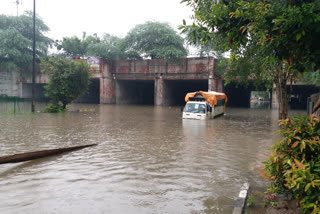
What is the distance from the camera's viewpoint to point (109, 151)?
941 centimetres

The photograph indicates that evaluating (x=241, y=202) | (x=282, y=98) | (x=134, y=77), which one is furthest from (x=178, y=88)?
(x=241, y=202)

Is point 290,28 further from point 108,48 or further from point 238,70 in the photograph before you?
point 108,48

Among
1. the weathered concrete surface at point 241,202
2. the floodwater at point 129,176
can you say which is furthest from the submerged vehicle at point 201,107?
the weathered concrete surface at point 241,202

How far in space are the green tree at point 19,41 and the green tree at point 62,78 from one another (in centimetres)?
1875

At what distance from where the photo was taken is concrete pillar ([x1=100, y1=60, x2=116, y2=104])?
40531 millimetres

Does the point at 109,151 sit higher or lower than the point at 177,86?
lower

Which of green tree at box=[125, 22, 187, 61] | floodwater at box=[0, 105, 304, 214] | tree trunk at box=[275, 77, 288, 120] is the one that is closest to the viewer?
floodwater at box=[0, 105, 304, 214]

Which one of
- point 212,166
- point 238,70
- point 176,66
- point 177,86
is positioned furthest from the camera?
point 177,86

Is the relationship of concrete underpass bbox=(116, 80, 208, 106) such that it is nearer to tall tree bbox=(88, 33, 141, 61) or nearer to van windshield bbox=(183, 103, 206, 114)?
tall tree bbox=(88, 33, 141, 61)

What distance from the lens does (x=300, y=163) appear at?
A: 3941 mm

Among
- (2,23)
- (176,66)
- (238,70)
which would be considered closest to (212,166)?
(238,70)

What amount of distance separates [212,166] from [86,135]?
6.92m

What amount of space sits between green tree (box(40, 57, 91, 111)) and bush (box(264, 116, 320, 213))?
73.7 ft

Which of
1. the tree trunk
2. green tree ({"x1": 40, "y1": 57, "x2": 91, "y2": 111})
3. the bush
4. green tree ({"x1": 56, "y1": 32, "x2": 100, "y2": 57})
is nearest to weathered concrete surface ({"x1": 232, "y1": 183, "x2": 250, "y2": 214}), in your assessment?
the bush
